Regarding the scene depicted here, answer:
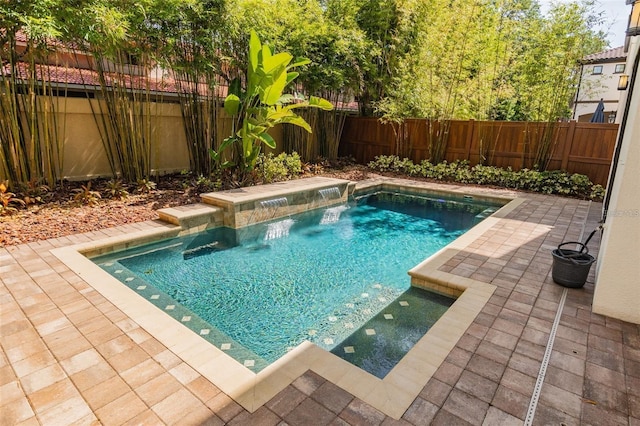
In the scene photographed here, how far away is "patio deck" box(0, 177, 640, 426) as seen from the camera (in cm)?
192

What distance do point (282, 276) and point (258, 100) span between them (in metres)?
4.22

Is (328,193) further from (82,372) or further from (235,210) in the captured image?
(82,372)

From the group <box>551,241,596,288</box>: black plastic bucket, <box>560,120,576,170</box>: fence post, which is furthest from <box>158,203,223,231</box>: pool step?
<box>560,120,576,170</box>: fence post

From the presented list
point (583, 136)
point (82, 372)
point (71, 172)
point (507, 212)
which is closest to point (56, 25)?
point (71, 172)

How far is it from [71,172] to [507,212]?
8.40m

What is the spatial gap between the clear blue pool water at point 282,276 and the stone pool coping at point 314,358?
12.4 inches

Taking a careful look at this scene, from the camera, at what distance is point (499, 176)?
9.23 m

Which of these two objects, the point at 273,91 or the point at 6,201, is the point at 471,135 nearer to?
the point at 273,91

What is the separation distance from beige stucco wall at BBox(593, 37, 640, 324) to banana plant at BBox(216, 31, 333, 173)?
5255 mm

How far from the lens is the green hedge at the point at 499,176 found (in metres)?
8.16

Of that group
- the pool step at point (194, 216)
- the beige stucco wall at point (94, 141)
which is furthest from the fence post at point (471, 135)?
the beige stucco wall at point (94, 141)

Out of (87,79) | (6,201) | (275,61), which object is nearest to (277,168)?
(275,61)

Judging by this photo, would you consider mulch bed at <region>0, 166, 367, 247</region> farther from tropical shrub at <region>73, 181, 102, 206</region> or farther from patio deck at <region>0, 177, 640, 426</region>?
patio deck at <region>0, 177, 640, 426</region>

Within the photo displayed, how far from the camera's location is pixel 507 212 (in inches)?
259
